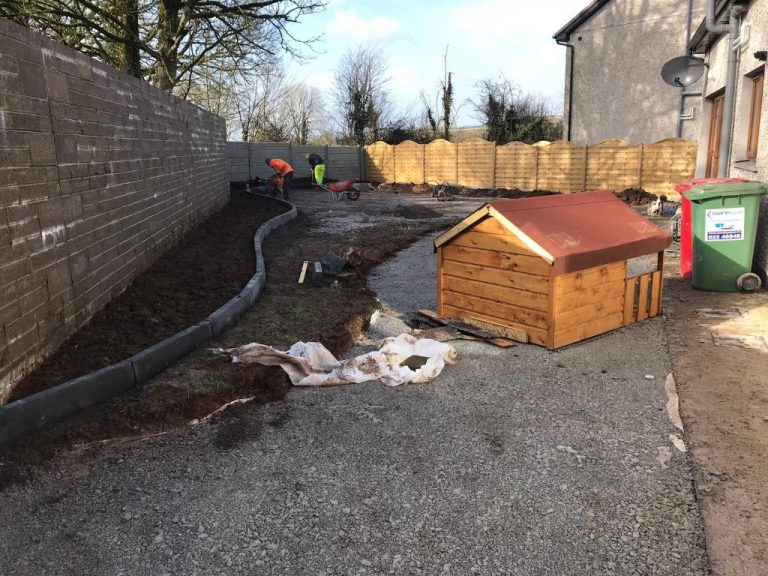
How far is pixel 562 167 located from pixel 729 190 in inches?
618

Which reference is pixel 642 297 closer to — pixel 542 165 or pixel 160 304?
pixel 160 304

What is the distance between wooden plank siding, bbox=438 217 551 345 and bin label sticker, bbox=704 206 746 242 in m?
3.11

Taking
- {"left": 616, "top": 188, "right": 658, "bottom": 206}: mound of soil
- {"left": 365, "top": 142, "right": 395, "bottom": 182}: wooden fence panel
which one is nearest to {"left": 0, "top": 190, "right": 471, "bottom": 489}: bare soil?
{"left": 616, "top": 188, "right": 658, "bottom": 206}: mound of soil

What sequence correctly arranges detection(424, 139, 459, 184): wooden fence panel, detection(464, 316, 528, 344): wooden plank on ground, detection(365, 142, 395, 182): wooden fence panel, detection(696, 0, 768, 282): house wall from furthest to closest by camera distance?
detection(365, 142, 395, 182): wooden fence panel < detection(424, 139, 459, 184): wooden fence panel < detection(696, 0, 768, 282): house wall < detection(464, 316, 528, 344): wooden plank on ground

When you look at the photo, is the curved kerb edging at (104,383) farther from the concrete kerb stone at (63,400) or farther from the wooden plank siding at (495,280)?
the wooden plank siding at (495,280)

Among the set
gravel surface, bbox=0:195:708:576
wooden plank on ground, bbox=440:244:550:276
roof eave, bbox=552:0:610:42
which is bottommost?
gravel surface, bbox=0:195:708:576

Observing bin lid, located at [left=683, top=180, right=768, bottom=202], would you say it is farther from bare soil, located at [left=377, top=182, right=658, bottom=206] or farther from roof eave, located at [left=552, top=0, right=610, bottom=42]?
roof eave, located at [left=552, top=0, right=610, bottom=42]

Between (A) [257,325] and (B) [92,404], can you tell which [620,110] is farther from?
(B) [92,404]

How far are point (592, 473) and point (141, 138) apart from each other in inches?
267

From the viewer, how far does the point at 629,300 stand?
5.69 m

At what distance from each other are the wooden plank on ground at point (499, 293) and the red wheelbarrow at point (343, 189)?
14.7 metres

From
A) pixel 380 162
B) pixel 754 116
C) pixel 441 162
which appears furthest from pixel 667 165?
pixel 380 162

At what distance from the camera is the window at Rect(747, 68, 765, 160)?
26.8 feet

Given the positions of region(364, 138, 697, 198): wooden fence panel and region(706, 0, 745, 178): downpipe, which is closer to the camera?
region(706, 0, 745, 178): downpipe
